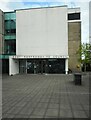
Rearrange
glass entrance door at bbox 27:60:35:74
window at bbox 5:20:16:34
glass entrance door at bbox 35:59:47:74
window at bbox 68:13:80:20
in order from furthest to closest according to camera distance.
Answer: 1. window at bbox 68:13:80:20
2. window at bbox 5:20:16:34
3. glass entrance door at bbox 27:60:35:74
4. glass entrance door at bbox 35:59:47:74

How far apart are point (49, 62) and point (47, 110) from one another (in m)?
28.9

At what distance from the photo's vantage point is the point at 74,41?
4172 centimetres

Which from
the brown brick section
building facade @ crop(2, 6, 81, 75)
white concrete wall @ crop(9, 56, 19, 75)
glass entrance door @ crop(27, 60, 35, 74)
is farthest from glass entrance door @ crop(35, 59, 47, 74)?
the brown brick section

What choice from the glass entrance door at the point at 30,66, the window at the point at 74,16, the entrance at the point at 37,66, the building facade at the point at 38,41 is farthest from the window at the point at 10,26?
the window at the point at 74,16

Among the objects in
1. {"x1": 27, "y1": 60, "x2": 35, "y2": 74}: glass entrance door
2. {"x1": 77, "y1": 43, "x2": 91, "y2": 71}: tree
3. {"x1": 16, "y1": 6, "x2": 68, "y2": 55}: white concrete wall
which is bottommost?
{"x1": 27, "y1": 60, "x2": 35, "y2": 74}: glass entrance door

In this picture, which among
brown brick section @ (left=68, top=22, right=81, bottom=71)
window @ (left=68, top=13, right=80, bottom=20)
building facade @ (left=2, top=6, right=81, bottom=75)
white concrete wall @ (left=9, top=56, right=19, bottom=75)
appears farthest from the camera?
window @ (left=68, top=13, right=80, bottom=20)

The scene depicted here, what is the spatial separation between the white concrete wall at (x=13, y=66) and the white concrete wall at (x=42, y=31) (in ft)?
5.88

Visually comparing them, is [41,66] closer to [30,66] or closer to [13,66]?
[30,66]

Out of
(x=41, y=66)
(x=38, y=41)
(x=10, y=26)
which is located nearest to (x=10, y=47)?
(x=10, y=26)

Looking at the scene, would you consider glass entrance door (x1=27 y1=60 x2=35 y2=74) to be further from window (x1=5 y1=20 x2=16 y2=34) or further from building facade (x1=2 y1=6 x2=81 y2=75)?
window (x1=5 y1=20 x2=16 y2=34)

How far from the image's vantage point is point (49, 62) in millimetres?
37000

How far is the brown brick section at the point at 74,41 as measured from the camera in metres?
41.4

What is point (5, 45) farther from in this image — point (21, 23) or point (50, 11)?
point (50, 11)

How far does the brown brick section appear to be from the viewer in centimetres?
4141
